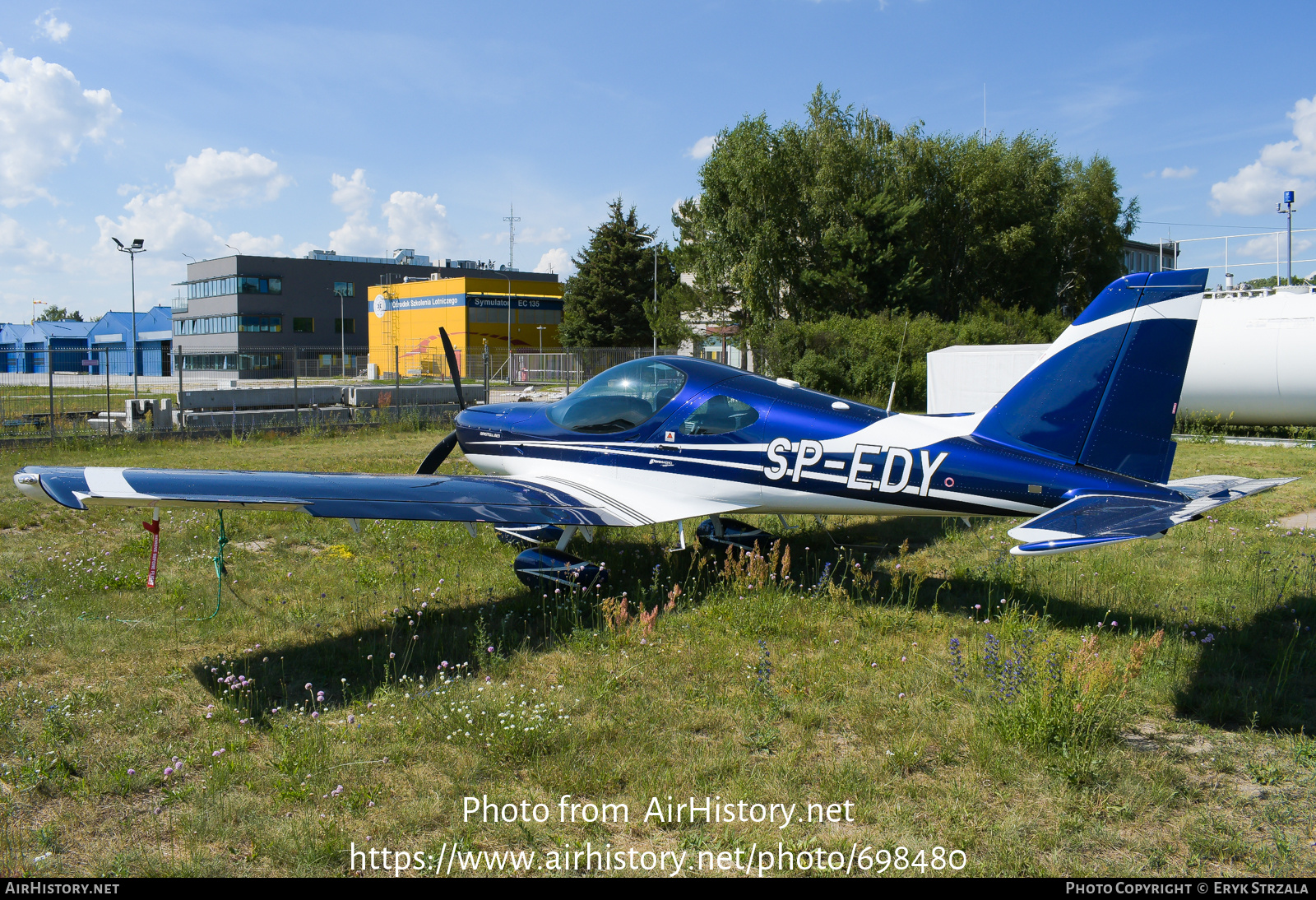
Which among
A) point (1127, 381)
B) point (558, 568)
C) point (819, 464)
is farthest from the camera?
point (558, 568)

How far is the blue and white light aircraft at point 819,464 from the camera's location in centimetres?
554

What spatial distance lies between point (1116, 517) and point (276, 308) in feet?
259

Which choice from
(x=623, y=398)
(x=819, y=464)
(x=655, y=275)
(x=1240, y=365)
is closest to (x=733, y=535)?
(x=623, y=398)

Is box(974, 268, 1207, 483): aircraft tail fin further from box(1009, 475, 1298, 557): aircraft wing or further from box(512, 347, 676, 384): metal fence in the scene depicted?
box(512, 347, 676, 384): metal fence

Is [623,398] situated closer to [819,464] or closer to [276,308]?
[819,464]

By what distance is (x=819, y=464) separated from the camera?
6.58 m

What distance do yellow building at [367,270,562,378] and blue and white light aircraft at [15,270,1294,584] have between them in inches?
2056

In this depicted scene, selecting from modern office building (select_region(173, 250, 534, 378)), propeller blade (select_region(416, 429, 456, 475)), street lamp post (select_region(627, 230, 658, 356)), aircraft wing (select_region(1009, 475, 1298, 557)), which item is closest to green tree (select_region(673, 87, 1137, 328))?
street lamp post (select_region(627, 230, 658, 356))

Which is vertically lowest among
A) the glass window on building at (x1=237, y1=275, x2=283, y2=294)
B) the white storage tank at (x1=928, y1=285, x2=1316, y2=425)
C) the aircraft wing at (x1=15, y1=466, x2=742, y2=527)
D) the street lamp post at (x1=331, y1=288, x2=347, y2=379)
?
the aircraft wing at (x1=15, y1=466, x2=742, y2=527)

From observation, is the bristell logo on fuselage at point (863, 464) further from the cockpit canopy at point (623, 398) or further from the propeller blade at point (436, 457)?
the propeller blade at point (436, 457)

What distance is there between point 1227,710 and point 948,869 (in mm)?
2570

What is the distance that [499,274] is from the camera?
81.2 meters

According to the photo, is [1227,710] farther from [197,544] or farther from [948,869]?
[197,544]

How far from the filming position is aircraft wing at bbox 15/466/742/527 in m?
5.29
